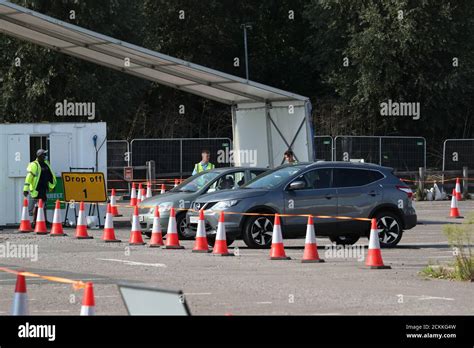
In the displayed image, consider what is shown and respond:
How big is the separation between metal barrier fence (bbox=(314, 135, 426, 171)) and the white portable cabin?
676 inches

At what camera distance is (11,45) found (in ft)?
174

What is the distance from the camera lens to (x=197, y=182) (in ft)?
81.6

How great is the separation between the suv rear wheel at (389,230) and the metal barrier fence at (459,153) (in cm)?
2522

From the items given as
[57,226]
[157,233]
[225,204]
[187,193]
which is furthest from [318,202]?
[57,226]

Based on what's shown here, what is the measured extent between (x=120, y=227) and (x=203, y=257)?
9.11 metres

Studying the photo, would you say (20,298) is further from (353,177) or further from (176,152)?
(176,152)

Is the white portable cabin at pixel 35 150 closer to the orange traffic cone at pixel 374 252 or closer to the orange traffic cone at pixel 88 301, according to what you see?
the orange traffic cone at pixel 374 252

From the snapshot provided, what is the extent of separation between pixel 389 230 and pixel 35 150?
10.2 metres

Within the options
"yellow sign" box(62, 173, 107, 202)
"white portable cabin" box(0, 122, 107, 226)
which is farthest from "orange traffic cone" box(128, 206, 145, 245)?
"white portable cabin" box(0, 122, 107, 226)

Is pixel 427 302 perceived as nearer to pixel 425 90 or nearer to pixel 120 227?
pixel 120 227

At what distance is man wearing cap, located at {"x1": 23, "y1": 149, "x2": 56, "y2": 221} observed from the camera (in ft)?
88.2

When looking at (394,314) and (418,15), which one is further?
(418,15)

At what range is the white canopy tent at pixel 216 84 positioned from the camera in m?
30.5
